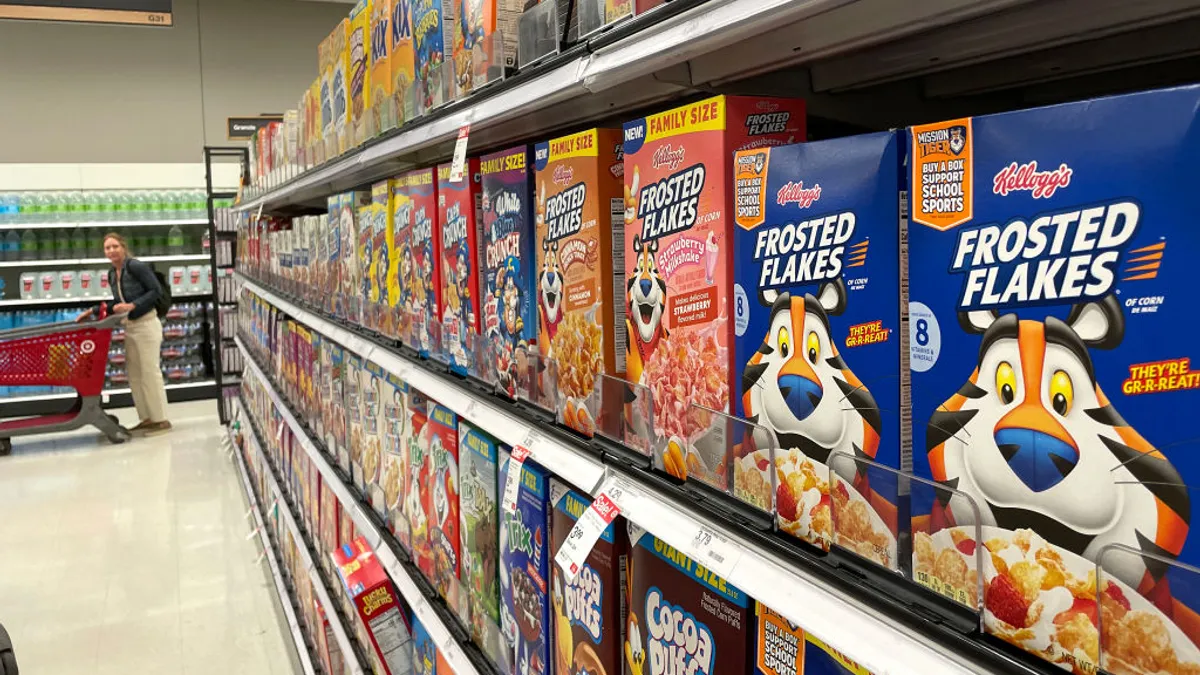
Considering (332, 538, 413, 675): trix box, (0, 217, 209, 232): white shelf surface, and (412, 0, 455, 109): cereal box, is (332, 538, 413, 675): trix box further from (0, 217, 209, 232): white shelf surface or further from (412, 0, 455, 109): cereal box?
(0, 217, 209, 232): white shelf surface

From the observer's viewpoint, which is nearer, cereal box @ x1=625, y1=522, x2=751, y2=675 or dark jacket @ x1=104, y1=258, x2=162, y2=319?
cereal box @ x1=625, y1=522, x2=751, y2=675

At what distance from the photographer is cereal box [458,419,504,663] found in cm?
159

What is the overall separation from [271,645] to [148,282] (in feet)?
15.0

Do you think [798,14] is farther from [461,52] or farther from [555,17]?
[461,52]

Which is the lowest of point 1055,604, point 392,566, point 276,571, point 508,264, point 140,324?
point 276,571

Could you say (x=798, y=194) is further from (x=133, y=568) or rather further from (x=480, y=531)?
(x=133, y=568)

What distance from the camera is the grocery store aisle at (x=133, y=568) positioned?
3633 mm

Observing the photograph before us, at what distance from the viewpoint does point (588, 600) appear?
4.00ft

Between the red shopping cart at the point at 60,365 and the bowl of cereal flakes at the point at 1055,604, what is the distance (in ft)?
24.2

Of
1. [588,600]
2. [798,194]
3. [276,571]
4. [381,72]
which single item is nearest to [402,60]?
[381,72]

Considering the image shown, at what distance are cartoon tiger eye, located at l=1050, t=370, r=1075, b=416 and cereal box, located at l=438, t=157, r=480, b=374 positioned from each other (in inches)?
46.9

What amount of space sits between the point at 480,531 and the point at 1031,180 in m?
1.26

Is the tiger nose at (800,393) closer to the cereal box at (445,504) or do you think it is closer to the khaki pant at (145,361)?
the cereal box at (445,504)

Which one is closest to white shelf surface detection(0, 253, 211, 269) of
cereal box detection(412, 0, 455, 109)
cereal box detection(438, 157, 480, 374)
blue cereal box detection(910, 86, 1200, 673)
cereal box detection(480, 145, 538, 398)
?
cereal box detection(412, 0, 455, 109)
